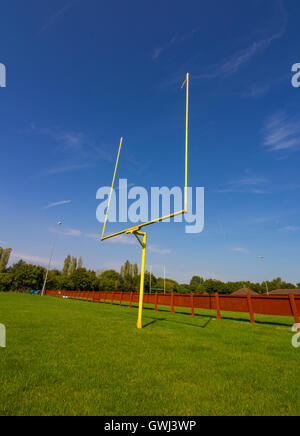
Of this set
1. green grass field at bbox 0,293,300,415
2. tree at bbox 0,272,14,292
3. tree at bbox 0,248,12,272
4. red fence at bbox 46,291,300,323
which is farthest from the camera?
tree at bbox 0,248,12,272

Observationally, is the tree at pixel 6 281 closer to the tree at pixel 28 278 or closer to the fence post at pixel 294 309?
the tree at pixel 28 278

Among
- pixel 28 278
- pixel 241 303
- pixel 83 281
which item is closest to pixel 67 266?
pixel 28 278

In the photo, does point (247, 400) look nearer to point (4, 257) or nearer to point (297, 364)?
point (297, 364)

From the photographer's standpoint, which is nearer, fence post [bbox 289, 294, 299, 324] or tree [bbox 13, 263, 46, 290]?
fence post [bbox 289, 294, 299, 324]

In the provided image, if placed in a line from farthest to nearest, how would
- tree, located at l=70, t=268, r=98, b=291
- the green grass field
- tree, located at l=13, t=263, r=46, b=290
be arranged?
tree, located at l=13, t=263, r=46, b=290
tree, located at l=70, t=268, r=98, b=291
the green grass field

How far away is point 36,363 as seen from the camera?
11.6 ft

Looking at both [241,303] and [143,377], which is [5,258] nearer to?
[241,303]

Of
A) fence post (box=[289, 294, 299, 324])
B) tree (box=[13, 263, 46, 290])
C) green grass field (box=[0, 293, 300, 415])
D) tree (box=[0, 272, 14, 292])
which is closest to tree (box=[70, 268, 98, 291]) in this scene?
tree (box=[13, 263, 46, 290])

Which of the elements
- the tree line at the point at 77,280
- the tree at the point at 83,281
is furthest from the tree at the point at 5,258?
the tree at the point at 83,281

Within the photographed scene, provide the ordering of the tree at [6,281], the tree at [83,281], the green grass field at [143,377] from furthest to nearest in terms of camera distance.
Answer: the tree at [6,281] → the tree at [83,281] → the green grass field at [143,377]

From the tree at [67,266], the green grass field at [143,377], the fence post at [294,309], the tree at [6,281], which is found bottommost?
the green grass field at [143,377]

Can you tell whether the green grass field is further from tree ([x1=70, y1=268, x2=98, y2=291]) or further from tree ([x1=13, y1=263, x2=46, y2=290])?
tree ([x1=13, y1=263, x2=46, y2=290])

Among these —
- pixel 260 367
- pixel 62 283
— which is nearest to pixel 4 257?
pixel 62 283

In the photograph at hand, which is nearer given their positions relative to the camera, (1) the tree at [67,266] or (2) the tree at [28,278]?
(2) the tree at [28,278]
